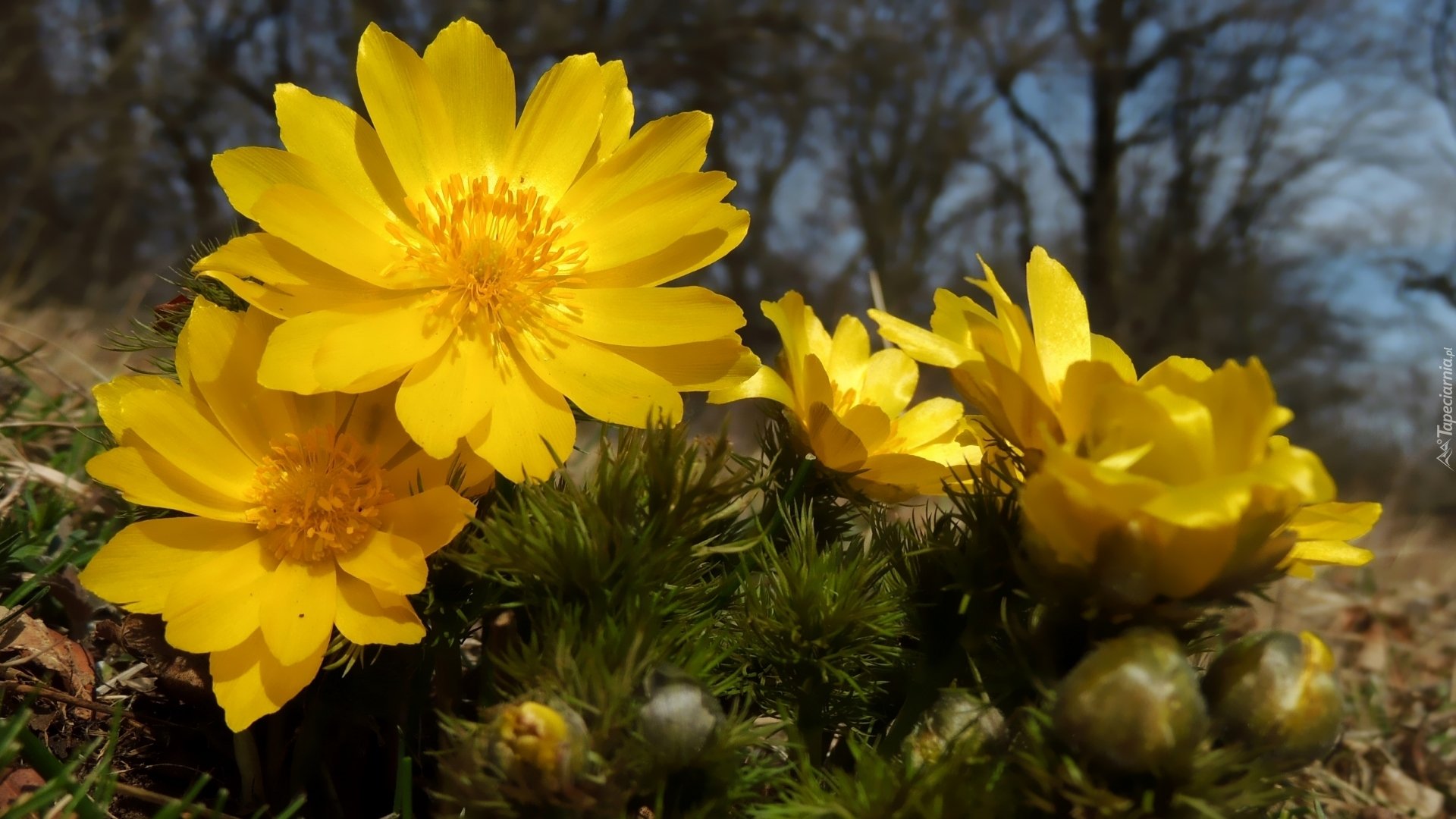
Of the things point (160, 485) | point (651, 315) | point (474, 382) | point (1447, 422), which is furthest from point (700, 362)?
point (1447, 422)

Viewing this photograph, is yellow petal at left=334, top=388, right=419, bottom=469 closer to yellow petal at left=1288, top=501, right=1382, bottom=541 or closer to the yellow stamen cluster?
the yellow stamen cluster

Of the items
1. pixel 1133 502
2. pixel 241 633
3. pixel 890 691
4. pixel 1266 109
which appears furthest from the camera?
pixel 1266 109

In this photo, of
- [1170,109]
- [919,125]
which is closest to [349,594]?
[919,125]

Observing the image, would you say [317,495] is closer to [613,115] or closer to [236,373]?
[236,373]

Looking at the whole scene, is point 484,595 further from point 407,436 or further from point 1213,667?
point 1213,667

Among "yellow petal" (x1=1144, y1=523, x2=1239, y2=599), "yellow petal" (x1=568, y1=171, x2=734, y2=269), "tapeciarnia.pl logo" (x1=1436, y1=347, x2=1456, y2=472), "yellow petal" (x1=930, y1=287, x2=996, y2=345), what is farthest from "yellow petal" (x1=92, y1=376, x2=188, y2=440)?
"tapeciarnia.pl logo" (x1=1436, y1=347, x2=1456, y2=472)

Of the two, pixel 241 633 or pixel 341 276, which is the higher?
pixel 341 276

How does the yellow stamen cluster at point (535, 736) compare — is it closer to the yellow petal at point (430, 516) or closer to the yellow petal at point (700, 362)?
the yellow petal at point (430, 516)

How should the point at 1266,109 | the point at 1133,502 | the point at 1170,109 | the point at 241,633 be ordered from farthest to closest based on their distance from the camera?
the point at 1170,109 < the point at 1266,109 < the point at 241,633 < the point at 1133,502
